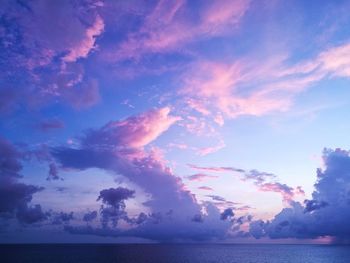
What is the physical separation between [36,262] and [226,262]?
108989 millimetres

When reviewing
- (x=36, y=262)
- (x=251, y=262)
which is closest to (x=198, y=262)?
(x=251, y=262)

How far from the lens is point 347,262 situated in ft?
643

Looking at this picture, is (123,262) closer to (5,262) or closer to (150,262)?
(150,262)

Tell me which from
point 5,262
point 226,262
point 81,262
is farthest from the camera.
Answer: point 226,262

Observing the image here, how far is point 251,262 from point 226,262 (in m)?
21.1

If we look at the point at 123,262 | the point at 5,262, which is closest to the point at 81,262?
the point at 123,262

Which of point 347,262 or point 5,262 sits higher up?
point 5,262

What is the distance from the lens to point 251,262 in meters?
200

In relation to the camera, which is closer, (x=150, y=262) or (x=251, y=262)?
(x=150, y=262)

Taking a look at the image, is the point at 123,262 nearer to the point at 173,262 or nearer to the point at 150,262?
the point at 150,262

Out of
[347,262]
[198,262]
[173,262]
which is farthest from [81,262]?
[347,262]

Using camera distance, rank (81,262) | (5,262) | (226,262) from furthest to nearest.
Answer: (226,262) < (81,262) < (5,262)

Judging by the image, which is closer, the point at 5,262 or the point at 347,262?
the point at 5,262

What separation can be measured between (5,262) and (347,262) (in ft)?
656
